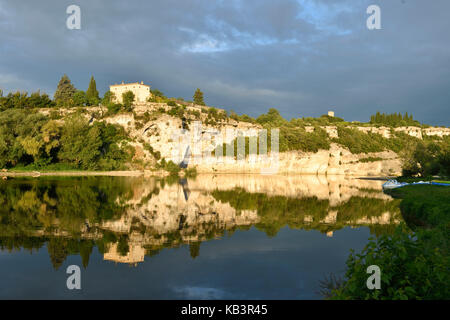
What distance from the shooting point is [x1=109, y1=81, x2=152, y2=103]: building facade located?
3226 inches

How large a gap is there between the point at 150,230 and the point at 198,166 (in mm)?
56541

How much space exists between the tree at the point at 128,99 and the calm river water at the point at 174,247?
52859 millimetres

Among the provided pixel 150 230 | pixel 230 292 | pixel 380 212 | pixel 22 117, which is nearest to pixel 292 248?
pixel 230 292

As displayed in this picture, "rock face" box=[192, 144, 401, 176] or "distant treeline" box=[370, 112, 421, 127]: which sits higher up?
"distant treeline" box=[370, 112, 421, 127]

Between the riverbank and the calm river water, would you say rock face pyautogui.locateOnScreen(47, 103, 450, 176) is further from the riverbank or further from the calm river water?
the calm river water

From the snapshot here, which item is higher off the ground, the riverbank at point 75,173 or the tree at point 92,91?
the tree at point 92,91

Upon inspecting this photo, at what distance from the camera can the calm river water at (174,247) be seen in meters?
7.95

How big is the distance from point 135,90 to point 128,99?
7819mm

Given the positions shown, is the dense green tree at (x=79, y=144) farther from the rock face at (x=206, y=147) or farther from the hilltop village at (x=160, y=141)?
the rock face at (x=206, y=147)

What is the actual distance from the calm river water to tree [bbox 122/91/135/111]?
5286 cm

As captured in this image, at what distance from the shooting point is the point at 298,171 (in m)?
78.3

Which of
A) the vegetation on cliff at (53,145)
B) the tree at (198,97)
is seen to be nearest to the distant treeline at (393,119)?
the tree at (198,97)

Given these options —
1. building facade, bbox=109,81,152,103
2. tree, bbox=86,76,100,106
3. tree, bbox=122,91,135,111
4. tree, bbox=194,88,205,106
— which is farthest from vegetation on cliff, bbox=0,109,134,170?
tree, bbox=194,88,205,106
